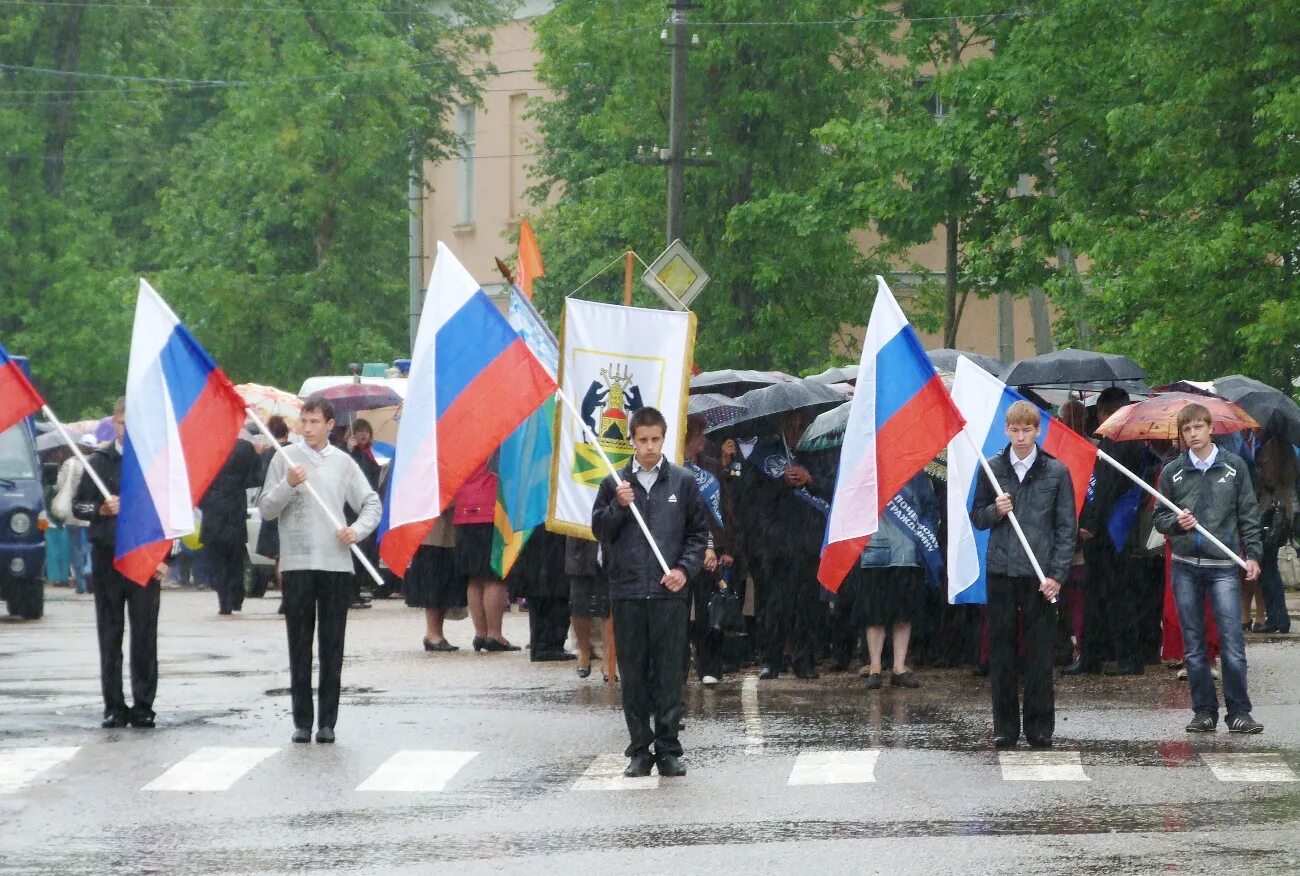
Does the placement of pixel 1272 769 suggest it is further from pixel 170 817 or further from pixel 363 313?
pixel 363 313

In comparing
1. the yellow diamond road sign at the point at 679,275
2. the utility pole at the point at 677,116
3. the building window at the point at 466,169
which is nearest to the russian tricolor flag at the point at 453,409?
the yellow diamond road sign at the point at 679,275

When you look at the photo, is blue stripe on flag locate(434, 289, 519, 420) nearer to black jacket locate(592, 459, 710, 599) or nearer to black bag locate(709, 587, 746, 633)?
black jacket locate(592, 459, 710, 599)

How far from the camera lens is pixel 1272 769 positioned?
12.2 m

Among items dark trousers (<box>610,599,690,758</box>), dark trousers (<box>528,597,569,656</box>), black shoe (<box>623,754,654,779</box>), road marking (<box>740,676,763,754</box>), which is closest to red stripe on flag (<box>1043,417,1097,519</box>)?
road marking (<box>740,676,763,754</box>)

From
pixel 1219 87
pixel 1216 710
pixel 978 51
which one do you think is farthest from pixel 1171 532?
pixel 978 51

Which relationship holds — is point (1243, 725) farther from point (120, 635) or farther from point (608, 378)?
point (120, 635)

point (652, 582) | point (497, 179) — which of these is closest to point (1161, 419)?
point (652, 582)

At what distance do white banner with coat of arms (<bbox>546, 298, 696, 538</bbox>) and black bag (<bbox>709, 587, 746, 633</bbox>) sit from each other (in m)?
1.09

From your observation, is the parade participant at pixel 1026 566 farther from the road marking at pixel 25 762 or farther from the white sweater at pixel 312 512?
the road marking at pixel 25 762

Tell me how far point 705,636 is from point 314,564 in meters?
3.55

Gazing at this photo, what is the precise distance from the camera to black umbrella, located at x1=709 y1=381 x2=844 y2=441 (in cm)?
1695

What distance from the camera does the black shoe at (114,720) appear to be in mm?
14492

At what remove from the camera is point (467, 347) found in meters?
14.1

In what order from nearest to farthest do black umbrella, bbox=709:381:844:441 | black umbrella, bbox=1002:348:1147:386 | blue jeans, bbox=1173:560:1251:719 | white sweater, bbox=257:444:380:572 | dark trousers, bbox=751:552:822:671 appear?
1. blue jeans, bbox=1173:560:1251:719
2. white sweater, bbox=257:444:380:572
3. black umbrella, bbox=709:381:844:441
4. dark trousers, bbox=751:552:822:671
5. black umbrella, bbox=1002:348:1147:386
